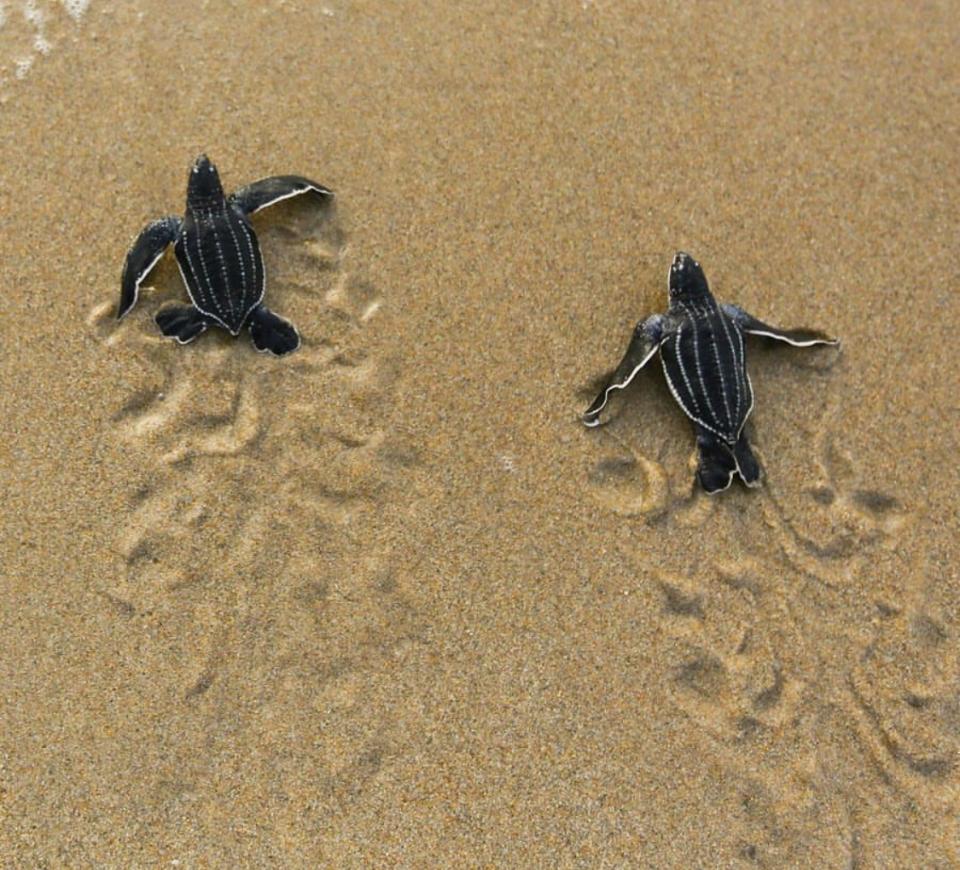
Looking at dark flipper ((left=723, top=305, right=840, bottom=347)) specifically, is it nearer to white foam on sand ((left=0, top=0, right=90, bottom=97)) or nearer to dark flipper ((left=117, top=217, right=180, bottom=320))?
dark flipper ((left=117, top=217, right=180, bottom=320))

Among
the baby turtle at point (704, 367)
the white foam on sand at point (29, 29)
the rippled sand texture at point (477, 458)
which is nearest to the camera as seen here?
the rippled sand texture at point (477, 458)

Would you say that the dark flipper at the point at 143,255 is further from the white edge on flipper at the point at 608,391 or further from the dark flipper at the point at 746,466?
the dark flipper at the point at 746,466

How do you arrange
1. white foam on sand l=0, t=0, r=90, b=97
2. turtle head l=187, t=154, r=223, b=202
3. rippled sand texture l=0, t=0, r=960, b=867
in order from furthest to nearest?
1. white foam on sand l=0, t=0, r=90, b=97
2. turtle head l=187, t=154, r=223, b=202
3. rippled sand texture l=0, t=0, r=960, b=867

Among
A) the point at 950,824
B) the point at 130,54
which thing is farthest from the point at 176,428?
the point at 950,824

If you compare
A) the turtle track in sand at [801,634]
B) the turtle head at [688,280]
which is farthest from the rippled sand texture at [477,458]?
the turtle head at [688,280]

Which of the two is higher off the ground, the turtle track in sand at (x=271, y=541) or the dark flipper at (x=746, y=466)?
the turtle track in sand at (x=271, y=541)

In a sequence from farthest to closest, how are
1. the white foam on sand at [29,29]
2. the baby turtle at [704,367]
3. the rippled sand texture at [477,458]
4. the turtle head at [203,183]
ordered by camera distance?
1. the white foam on sand at [29,29]
2. the turtle head at [203,183]
3. the baby turtle at [704,367]
4. the rippled sand texture at [477,458]

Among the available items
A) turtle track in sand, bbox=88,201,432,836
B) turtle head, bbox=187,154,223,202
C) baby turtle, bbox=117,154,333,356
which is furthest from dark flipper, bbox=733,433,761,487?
turtle head, bbox=187,154,223,202

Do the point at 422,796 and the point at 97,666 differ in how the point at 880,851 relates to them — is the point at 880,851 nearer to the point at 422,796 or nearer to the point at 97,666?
the point at 422,796
